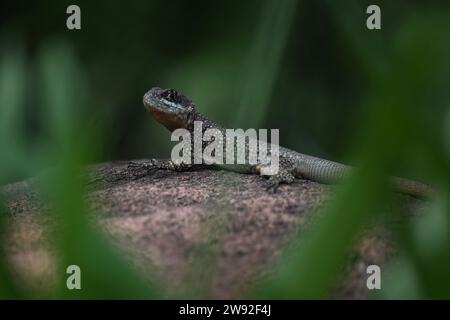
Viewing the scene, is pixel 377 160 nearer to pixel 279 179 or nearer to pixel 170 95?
pixel 279 179

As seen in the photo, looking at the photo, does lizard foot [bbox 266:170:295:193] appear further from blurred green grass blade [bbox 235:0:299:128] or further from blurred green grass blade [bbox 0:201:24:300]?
blurred green grass blade [bbox 0:201:24:300]

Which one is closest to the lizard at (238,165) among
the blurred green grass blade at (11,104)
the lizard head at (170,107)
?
the lizard head at (170,107)

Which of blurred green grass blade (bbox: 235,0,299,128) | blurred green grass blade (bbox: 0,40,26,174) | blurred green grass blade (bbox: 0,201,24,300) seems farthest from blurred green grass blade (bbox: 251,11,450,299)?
blurred green grass blade (bbox: 0,40,26,174)

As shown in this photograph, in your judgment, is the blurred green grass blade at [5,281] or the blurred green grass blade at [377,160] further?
the blurred green grass blade at [5,281]

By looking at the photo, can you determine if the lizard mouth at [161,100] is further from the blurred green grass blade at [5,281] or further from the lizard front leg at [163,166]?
the blurred green grass blade at [5,281]

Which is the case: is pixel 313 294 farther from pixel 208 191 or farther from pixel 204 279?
pixel 208 191
